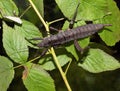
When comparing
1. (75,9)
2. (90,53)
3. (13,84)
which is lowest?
(13,84)

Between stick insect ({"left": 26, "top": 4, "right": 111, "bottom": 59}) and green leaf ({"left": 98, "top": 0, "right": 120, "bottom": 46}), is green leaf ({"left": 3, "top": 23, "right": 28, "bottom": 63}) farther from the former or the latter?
green leaf ({"left": 98, "top": 0, "right": 120, "bottom": 46})

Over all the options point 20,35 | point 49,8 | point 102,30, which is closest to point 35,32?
point 20,35

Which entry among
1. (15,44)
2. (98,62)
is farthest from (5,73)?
(98,62)

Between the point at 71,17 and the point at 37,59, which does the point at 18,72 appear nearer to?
the point at 37,59

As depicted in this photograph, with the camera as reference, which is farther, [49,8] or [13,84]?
[13,84]

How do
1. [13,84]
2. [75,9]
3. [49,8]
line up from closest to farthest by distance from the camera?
[75,9], [49,8], [13,84]
